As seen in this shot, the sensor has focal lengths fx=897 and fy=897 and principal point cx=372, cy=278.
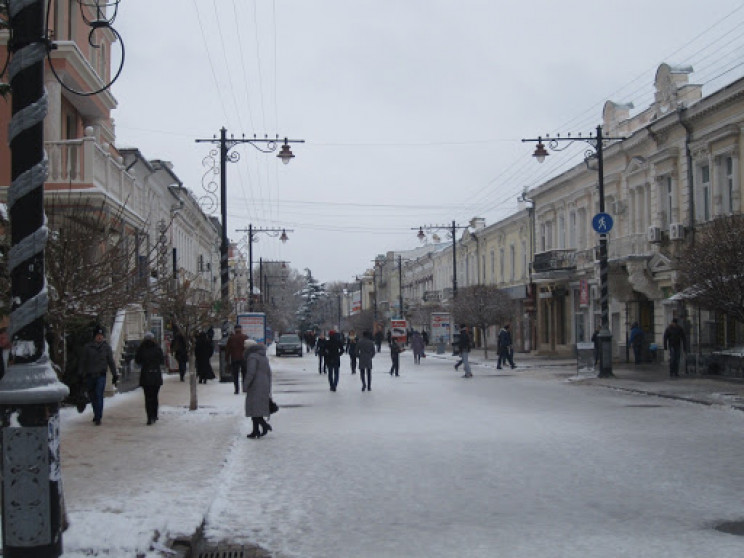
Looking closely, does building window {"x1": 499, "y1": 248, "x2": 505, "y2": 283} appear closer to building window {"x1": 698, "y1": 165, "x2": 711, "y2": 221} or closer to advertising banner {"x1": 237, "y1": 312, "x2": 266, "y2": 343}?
building window {"x1": 698, "y1": 165, "x2": 711, "y2": 221}

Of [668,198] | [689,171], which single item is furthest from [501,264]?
[689,171]

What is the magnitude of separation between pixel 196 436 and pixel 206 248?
171ft

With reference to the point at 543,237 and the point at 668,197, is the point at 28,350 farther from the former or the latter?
the point at 543,237

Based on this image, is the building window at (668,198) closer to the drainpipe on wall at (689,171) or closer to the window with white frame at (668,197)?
the window with white frame at (668,197)

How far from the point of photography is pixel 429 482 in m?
9.94

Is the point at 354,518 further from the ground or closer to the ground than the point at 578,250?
closer to the ground

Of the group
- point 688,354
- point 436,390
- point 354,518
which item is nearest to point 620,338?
point 688,354

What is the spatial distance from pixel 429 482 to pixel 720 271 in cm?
1244

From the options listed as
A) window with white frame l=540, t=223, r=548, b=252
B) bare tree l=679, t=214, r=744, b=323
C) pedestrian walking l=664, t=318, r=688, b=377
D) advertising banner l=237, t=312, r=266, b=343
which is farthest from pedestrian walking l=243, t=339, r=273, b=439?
window with white frame l=540, t=223, r=548, b=252

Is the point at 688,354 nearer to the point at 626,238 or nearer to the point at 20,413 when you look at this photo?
the point at 626,238

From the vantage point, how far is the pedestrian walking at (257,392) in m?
14.1

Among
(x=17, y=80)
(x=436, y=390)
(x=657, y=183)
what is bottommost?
(x=436, y=390)

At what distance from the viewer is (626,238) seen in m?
35.8

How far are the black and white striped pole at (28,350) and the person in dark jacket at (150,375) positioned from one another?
9607mm
